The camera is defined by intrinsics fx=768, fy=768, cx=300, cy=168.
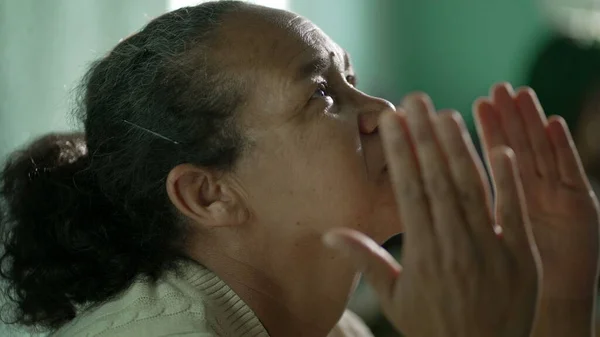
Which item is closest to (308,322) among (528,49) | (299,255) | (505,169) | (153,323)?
(299,255)

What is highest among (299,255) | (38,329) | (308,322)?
(299,255)

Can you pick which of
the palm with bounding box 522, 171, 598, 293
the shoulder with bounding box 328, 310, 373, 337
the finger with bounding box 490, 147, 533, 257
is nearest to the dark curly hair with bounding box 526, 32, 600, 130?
the shoulder with bounding box 328, 310, 373, 337

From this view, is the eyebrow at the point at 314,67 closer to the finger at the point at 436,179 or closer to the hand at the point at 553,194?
the hand at the point at 553,194

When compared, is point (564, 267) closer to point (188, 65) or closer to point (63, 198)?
point (188, 65)

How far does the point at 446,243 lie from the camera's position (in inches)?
27.4

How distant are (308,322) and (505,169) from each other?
47 cm

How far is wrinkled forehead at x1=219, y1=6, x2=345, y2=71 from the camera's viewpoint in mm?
1017

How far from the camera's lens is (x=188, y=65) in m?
1.03

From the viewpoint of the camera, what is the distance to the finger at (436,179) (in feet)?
2.25

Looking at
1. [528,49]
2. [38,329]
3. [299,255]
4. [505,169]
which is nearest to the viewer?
[505,169]

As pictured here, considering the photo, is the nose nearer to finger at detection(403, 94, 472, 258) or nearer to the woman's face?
the woman's face

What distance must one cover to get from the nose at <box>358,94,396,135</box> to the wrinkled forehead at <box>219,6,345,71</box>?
8cm

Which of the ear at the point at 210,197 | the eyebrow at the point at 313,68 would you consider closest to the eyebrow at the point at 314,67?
the eyebrow at the point at 313,68

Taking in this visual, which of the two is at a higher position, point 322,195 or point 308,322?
point 322,195
